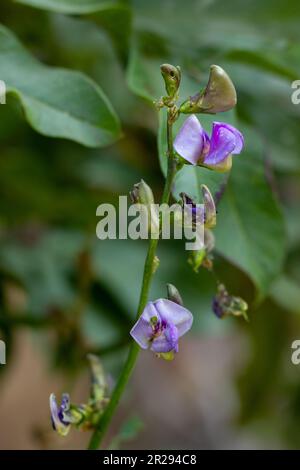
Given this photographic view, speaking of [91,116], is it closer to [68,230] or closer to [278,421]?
[68,230]

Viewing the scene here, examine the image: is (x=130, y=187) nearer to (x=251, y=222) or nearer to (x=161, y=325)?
(x=251, y=222)

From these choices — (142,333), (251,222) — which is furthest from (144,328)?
(251,222)

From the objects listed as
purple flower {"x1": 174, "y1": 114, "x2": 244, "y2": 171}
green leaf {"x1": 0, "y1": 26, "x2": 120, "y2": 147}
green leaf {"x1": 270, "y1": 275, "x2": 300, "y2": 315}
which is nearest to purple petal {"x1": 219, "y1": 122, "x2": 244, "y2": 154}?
purple flower {"x1": 174, "y1": 114, "x2": 244, "y2": 171}

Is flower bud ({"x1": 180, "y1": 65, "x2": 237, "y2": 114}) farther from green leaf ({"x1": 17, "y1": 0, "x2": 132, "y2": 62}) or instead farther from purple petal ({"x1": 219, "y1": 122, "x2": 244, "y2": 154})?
green leaf ({"x1": 17, "y1": 0, "x2": 132, "y2": 62})

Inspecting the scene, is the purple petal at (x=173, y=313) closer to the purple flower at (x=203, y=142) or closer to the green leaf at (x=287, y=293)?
the purple flower at (x=203, y=142)

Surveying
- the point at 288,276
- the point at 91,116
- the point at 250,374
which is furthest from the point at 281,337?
the point at 91,116

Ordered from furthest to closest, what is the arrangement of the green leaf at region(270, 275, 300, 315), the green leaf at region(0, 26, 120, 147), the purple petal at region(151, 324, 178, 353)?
the green leaf at region(270, 275, 300, 315), the green leaf at region(0, 26, 120, 147), the purple petal at region(151, 324, 178, 353)
